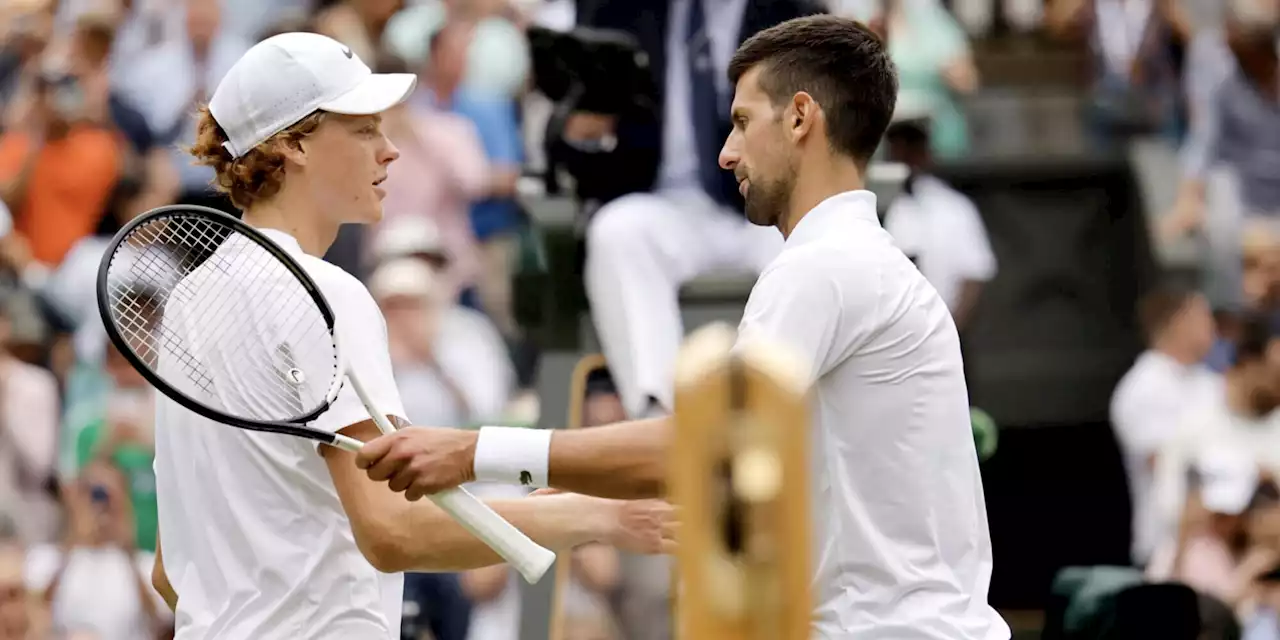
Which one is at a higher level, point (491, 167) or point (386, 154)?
point (386, 154)

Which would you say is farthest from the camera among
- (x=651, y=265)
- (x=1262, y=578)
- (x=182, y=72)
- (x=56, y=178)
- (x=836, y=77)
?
(x=182, y=72)

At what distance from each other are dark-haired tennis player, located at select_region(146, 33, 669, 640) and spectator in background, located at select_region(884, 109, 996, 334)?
463 cm

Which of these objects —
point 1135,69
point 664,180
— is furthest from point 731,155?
point 1135,69

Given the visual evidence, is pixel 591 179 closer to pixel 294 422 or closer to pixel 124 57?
pixel 124 57

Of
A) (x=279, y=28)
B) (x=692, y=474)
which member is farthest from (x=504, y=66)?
(x=692, y=474)

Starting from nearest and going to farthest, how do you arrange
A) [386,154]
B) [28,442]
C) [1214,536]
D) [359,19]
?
1. [386,154]
2. [1214,536]
3. [28,442]
4. [359,19]

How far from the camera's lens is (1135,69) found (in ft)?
36.0

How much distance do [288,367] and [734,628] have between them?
1496 mm

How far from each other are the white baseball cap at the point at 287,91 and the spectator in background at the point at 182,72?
5.26 metres

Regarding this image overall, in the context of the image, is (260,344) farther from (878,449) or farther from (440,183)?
(440,183)

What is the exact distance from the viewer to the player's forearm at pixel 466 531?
162 inches

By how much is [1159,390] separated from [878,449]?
5445 mm

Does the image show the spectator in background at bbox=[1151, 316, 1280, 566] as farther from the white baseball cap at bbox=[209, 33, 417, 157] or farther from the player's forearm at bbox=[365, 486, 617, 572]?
the white baseball cap at bbox=[209, 33, 417, 157]

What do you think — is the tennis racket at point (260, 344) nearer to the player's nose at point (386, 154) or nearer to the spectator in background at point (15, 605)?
the player's nose at point (386, 154)
